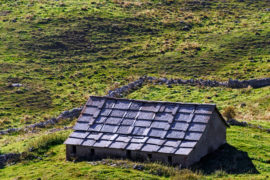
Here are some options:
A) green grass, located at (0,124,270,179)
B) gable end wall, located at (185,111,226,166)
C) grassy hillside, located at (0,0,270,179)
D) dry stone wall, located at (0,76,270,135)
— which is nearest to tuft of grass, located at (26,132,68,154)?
grassy hillside, located at (0,0,270,179)

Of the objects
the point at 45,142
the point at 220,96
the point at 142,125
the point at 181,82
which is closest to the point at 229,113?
the point at 220,96

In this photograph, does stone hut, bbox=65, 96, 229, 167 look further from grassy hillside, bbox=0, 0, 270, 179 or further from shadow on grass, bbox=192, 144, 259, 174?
grassy hillside, bbox=0, 0, 270, 179

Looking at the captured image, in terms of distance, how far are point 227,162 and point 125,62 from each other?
3785cm

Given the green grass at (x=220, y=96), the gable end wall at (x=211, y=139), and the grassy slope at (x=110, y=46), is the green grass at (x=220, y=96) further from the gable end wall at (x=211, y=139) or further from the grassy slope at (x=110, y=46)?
the gable end wall at (x=211, y=139)

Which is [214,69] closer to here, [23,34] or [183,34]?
[183,34]

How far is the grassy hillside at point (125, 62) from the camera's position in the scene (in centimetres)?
3841

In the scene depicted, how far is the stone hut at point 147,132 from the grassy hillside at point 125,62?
1.27 m

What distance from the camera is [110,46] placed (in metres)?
78.8

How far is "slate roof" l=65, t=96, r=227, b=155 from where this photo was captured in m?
37.6

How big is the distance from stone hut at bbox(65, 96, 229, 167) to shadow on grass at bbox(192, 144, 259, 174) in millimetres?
533

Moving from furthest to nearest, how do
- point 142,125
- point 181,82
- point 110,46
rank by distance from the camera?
point 110,46
point 181,82
point 142,125

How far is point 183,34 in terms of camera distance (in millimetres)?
82312

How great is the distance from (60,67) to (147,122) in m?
34.0

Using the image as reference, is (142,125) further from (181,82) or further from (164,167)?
(181,82)
